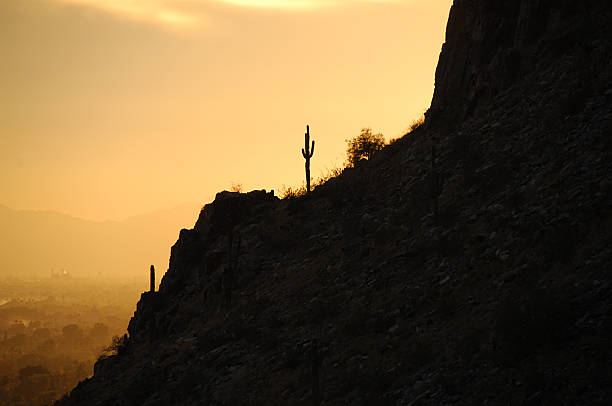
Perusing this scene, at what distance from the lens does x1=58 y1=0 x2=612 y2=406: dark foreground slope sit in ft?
40.2

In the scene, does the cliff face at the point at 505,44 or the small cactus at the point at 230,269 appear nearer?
the cliff face at the point at 505,44

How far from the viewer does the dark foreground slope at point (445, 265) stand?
40.2 ft

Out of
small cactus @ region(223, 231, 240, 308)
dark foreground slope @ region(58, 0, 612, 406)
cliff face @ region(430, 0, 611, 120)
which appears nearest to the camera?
dark foreground slope @ region(58, 0, 612, 406)

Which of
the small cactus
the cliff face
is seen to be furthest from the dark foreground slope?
the small cactus

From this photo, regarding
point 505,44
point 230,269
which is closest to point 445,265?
point 230,269

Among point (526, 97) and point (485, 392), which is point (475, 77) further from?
point (485, 392)

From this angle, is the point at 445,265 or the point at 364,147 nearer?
the point at 445,265

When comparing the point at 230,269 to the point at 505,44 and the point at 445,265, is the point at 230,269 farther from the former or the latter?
the point at 505,44

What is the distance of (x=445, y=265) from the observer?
60.0ft

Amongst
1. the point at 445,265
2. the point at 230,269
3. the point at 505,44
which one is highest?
the point at 505,44

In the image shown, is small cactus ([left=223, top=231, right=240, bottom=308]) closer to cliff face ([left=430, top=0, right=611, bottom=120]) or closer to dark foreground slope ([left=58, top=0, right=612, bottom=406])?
dark foreground slope ([left=58, top=0, right=612, bottom=406])

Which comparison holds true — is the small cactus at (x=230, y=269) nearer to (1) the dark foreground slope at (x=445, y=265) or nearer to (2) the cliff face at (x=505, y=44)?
(1) the dark foreground slope at (x=445, y=265)

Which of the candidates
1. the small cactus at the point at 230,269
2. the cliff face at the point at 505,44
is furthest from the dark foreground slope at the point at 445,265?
the small cactus at the point at 230,269

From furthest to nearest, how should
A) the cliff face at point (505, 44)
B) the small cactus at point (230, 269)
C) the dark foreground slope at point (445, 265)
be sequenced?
the small cactus at point (230, 269), the cliff face at point (505, 44), the dark foreground slope at point (445, 265)
